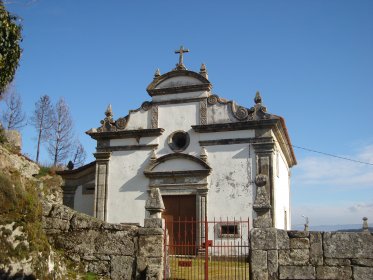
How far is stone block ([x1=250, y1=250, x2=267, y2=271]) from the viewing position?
8.46 metres

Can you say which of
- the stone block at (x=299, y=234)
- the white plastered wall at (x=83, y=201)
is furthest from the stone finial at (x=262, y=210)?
the white plastered wall at (x=83, y=201)

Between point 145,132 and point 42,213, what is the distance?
927 centimetres

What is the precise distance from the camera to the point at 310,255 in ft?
27.5

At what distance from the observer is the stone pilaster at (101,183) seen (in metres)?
17.4

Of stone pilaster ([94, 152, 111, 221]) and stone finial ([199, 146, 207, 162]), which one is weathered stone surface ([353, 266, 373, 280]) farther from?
stone pilaster ([94, 152, 111, 221])

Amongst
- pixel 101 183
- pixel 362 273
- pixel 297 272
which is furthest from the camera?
pixel 101 183

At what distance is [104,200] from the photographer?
17406 millimetres

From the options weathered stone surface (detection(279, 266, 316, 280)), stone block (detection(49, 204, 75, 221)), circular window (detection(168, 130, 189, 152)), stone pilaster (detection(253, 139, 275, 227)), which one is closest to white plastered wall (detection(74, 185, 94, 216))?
circular window (detection(168, 130, 189, 152))

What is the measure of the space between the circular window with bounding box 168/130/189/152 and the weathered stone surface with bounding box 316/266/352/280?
9.28m

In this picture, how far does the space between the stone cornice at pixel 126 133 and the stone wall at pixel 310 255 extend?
30.3 ft

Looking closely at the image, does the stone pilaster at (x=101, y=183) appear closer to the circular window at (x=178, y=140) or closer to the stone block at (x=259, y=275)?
the circular window at (x=178, y=140)

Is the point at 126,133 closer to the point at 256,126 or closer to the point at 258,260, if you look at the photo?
the point at 256,126

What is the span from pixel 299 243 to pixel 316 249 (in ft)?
1.09

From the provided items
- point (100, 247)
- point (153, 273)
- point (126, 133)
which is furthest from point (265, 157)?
point (100, 247)
